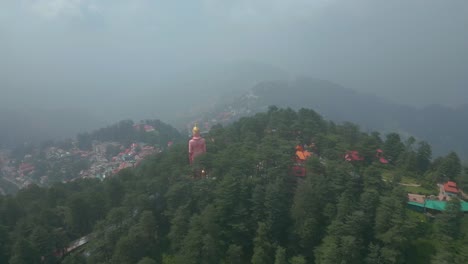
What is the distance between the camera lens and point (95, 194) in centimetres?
2197

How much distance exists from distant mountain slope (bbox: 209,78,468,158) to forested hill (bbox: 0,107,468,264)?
53924 millimetres

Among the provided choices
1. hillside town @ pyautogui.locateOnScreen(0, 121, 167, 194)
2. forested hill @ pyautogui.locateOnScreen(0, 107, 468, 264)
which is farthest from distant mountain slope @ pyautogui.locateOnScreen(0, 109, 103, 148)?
forested hill @ pyautogui.locateOnScreen(0, 107, 468, 264)

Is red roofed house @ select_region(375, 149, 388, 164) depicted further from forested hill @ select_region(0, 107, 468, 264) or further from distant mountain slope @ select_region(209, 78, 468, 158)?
distant mountain slope @ select_region(209, 78, 468, 158)

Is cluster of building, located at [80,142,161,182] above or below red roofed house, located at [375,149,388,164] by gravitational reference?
below

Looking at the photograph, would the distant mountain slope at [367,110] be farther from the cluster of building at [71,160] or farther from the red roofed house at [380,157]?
the red roofed house at [380,157]

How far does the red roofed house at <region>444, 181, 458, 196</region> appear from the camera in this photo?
68.6ft

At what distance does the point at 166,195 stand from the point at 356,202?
36.3 feet

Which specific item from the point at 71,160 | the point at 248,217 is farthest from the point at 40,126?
the point at 248,217

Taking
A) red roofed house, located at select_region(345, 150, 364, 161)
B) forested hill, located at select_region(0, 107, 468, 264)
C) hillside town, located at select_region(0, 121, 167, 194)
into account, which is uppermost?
red roofed house, located at select_region(345, 150, 364, 161)

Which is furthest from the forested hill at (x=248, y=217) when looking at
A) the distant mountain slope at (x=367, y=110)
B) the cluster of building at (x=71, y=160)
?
the distant mountain slope at (x=367, y=110)

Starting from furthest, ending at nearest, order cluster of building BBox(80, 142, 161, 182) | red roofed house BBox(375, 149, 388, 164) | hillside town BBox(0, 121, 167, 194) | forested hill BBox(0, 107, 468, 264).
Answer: hillside town BBox(0, 121, 167, 194), cluster of building BBox(80, 142, 161, 182), red roofed house BBox(375, 149, 388, 164), forested hill BBox(0, 107, 468, 264)

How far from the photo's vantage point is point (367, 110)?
9281cm

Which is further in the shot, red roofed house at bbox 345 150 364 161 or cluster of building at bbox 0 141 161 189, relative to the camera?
cluster of building at bbox 0 141 161 189

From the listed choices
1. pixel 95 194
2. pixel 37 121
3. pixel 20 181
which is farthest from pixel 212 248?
pixel 37 121
